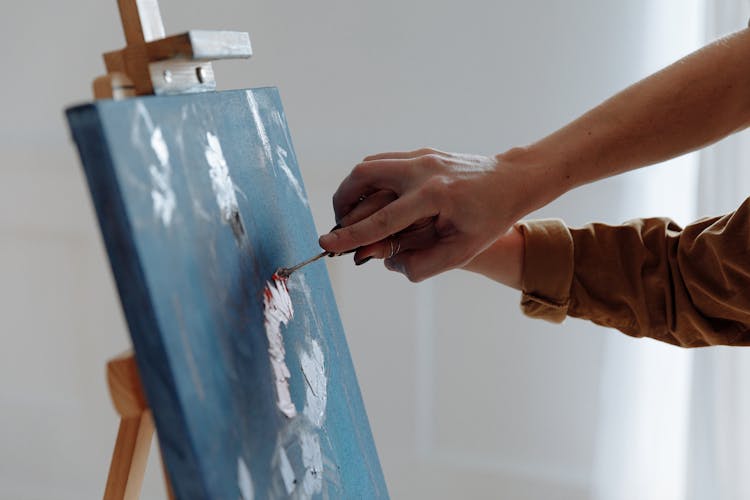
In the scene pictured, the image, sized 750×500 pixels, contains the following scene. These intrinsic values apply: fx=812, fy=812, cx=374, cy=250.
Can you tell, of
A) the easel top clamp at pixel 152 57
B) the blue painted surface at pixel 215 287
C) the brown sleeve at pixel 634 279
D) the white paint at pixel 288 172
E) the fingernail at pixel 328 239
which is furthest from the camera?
the brown sleeve at pixel 634 279

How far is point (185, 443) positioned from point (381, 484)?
0.43 metres

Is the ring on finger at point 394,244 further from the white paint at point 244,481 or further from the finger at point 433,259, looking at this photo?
the white paint at point 244,481

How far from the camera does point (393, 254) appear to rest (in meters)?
0.81

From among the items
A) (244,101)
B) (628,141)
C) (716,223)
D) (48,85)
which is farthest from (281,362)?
(48,85)

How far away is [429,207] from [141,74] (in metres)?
0.28

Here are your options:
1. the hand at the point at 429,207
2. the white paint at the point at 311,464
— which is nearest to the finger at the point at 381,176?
the hand at the point at 429,207

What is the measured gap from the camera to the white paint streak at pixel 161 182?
546 mm

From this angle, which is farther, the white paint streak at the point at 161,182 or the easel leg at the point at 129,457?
the easel leg at the point at 129,457

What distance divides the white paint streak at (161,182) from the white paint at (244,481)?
0.18 meters

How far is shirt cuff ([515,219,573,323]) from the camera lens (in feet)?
3.31

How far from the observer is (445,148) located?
1718 millimetres

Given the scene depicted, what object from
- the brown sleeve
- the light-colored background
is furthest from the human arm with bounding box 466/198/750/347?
the light-colored background

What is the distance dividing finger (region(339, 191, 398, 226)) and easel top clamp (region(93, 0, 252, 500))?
18cm

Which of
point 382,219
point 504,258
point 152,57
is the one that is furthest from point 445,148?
point 152,57
